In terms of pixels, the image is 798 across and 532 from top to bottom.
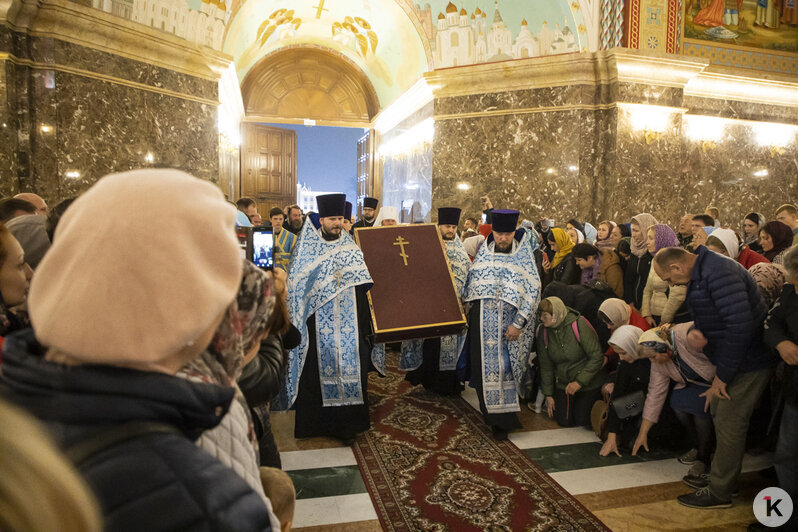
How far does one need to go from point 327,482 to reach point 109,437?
290cm

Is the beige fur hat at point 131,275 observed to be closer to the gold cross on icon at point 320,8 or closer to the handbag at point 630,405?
the handbag at point 630,405

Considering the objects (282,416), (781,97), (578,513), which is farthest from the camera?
(781,97)

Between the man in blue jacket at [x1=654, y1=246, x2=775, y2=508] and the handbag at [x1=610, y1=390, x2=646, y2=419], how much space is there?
2.12 ft

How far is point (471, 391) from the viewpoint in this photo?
5.11 meters

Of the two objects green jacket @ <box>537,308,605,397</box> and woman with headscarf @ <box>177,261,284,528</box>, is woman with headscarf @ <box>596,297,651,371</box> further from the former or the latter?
woman with headscarf @ <box>177,261,284,528</box>

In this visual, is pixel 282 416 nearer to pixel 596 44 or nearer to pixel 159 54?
pixel 159 54

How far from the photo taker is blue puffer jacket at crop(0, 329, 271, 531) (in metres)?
0.62

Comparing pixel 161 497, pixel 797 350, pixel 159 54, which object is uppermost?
pixel 159 54

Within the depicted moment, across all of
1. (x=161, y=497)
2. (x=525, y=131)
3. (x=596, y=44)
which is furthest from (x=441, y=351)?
(x=596, y=44)

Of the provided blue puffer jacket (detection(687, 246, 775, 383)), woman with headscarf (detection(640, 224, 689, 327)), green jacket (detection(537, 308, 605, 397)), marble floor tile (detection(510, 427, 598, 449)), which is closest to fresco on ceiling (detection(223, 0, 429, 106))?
woman with headscarf (detection(640, 224, 689, 327))

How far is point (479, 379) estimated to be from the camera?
411 cm

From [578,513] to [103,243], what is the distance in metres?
2.97

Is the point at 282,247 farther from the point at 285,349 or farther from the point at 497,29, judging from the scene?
the point at 497,29

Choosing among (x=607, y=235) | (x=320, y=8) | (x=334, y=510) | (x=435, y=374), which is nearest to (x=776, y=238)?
(x=607, y=235)
